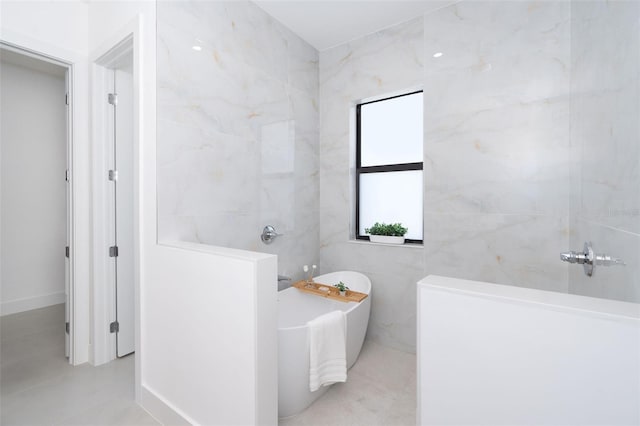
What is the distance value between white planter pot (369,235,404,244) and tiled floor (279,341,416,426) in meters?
0.94

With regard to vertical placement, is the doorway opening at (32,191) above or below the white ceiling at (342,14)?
below

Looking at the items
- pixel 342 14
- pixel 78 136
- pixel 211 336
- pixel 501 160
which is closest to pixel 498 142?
pixel 501 160

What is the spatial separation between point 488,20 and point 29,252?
490 cm

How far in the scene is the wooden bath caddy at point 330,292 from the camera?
6.96ft

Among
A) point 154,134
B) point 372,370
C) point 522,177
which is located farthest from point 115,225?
point 522,177

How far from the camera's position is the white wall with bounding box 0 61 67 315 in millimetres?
2977

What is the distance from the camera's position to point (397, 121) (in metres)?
2.65

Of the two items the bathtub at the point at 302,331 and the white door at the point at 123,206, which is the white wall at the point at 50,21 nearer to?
the white door at the point at 123,206

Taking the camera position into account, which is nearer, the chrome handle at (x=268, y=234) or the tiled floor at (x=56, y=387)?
the tiled floor at (x=56, y=387)

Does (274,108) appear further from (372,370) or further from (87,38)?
(372,370)

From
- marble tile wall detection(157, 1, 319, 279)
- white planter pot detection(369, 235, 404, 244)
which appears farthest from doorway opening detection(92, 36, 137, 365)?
white planter pot detection(369, 235, 404, 244)

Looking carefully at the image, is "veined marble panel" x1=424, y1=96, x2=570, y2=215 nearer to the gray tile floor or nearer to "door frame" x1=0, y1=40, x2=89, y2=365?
the gray tile floor

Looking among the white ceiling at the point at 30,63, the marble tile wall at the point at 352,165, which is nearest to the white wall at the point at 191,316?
the marble tile wall at the point at 352,165

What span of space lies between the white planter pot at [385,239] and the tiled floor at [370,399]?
3.10 feet
